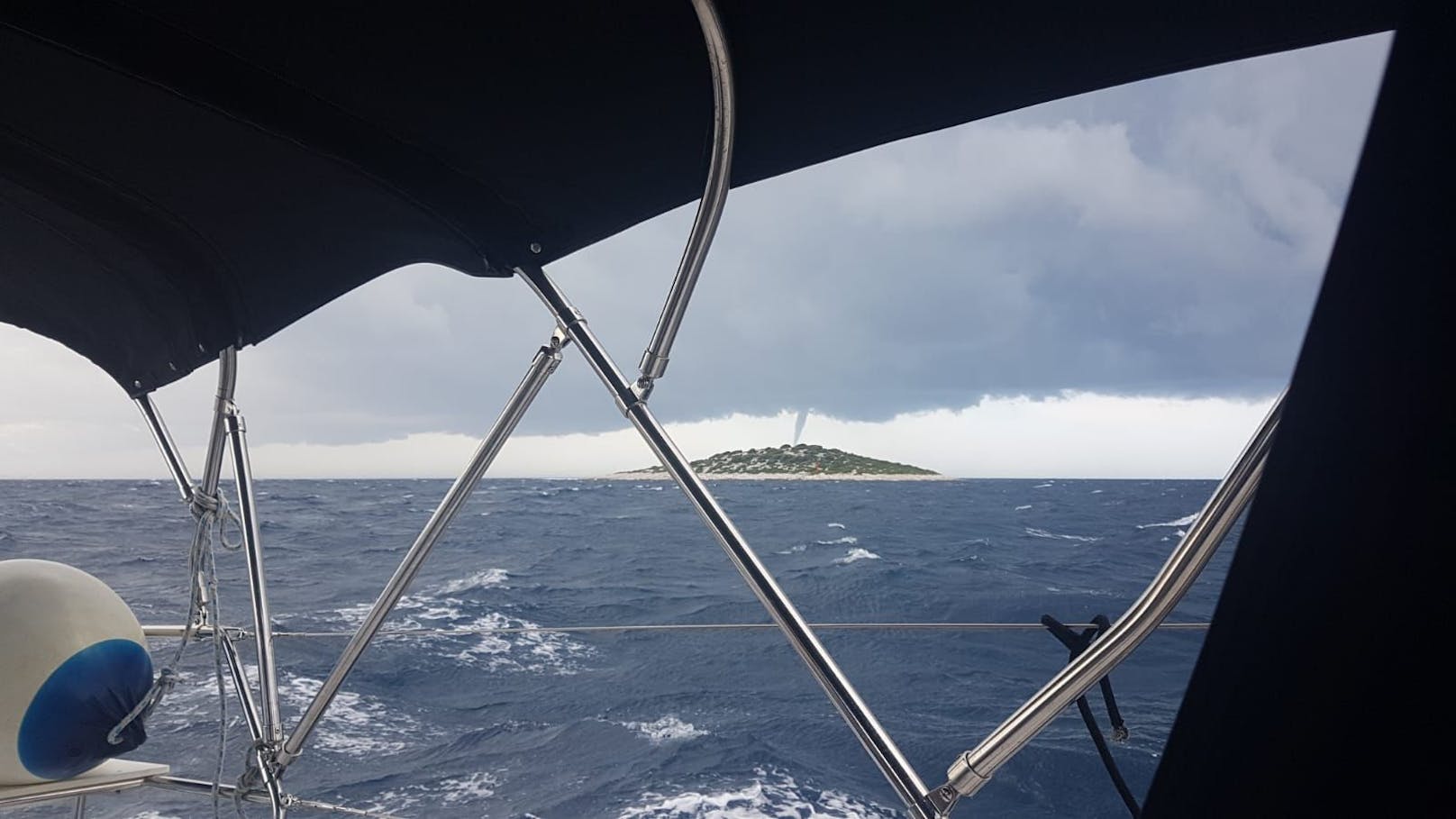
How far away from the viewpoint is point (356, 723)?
5.18 metres

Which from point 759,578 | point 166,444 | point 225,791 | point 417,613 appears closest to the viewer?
point 759,578

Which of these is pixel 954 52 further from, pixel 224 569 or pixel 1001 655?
pixel 224 569

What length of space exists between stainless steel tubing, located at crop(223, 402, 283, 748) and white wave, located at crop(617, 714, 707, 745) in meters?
3.51

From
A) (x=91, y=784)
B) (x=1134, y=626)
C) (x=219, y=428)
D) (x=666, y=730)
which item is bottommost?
(x=666, y=730)

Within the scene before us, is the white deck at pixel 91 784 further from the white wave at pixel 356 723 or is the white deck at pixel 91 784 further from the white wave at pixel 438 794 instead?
the white wave at pixel 356 723

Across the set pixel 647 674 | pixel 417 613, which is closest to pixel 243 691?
pixel 647 674

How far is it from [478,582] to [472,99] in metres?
8.73

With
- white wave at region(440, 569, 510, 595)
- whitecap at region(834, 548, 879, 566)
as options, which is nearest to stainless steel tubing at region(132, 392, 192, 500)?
white wave at region(440, 569, 510, 595)

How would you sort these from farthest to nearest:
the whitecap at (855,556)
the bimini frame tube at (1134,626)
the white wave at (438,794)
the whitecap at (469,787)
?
the whitecap at (855,556), the whitecap at (469,787), the white wave at (438,794), the bimini frame tube at (1134,626)

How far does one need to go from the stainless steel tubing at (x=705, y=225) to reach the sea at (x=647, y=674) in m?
0.61

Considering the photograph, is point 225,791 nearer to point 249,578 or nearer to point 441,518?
point 249,578

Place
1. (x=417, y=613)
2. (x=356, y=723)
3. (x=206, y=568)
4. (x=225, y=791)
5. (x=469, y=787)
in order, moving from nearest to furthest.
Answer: (x=225, y=791), (x=206, y=568), (x=469, y=787), (x=356, y=723), (x=417, y=613)

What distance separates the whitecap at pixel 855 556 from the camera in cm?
1120

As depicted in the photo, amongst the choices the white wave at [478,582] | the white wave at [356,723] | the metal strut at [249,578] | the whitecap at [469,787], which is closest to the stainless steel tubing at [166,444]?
the metal strut at [249,578]
